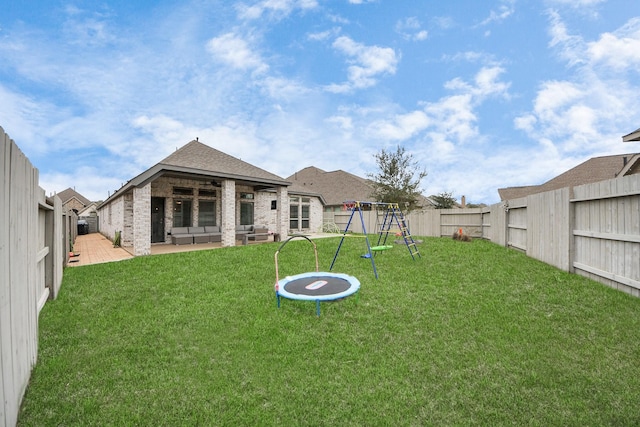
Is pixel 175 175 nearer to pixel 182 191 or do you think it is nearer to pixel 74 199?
pixel 182 191

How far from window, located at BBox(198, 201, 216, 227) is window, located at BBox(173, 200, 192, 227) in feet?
1.77

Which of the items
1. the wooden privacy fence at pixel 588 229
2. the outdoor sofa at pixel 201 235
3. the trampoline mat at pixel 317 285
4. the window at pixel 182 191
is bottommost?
the trampoline mat at pixel 317 285

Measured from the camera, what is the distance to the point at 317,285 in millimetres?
5492

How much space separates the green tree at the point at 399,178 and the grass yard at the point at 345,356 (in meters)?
12.2

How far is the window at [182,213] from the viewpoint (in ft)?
47.3

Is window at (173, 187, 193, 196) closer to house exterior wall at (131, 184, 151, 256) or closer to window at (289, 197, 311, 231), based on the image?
house exterior wall at (131, 184, 151, 256)

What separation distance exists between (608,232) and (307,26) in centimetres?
1134

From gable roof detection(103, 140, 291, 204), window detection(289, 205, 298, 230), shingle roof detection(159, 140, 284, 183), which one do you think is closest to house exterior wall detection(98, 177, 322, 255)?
gable roof detection(103, 140, 291, 204)

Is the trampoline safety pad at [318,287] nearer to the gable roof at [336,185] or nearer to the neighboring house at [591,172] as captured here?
the gable roof at [336,185]

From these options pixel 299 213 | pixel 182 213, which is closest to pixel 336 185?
pixel 299 213

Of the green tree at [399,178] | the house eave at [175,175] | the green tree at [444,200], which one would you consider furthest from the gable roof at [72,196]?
the green tree at [444,200]

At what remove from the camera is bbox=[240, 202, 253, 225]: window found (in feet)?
55.3

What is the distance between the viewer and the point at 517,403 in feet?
8.47

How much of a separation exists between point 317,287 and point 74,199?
197 feet
